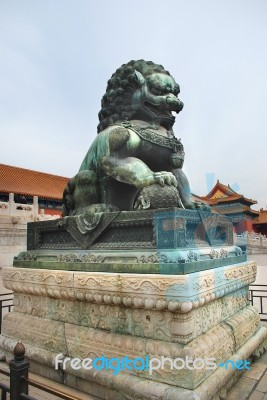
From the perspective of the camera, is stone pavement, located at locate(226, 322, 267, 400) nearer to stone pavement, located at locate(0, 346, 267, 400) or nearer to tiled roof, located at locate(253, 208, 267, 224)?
stone pavement, located at locate(0, 346, 267, 400)

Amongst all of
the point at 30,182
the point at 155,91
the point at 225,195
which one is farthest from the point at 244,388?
the point at 225,195

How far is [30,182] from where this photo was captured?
25.6 metres

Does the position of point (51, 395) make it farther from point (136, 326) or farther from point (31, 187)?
point (31, 187)

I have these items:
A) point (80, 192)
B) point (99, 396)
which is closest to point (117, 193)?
point (80, 192)

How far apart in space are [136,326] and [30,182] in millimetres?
24744

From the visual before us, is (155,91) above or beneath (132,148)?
above

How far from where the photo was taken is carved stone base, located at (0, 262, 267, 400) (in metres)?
2.21

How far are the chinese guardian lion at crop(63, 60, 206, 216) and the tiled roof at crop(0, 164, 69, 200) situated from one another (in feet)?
64.2

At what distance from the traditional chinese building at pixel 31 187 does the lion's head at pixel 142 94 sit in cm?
1947

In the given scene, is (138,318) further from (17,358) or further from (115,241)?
(17,358)

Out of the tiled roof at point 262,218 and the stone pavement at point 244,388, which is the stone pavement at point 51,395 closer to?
the stone pavement at point 244,388

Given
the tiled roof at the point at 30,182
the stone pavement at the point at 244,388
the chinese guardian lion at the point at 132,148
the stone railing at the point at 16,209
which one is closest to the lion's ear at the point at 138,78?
the chinese guardian lion at the point at 132,148

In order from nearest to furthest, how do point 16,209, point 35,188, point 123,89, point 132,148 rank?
point 132,148 < point 123,89 < point 16,209 < point 35,188

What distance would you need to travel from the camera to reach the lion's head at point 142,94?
347 centimetres
